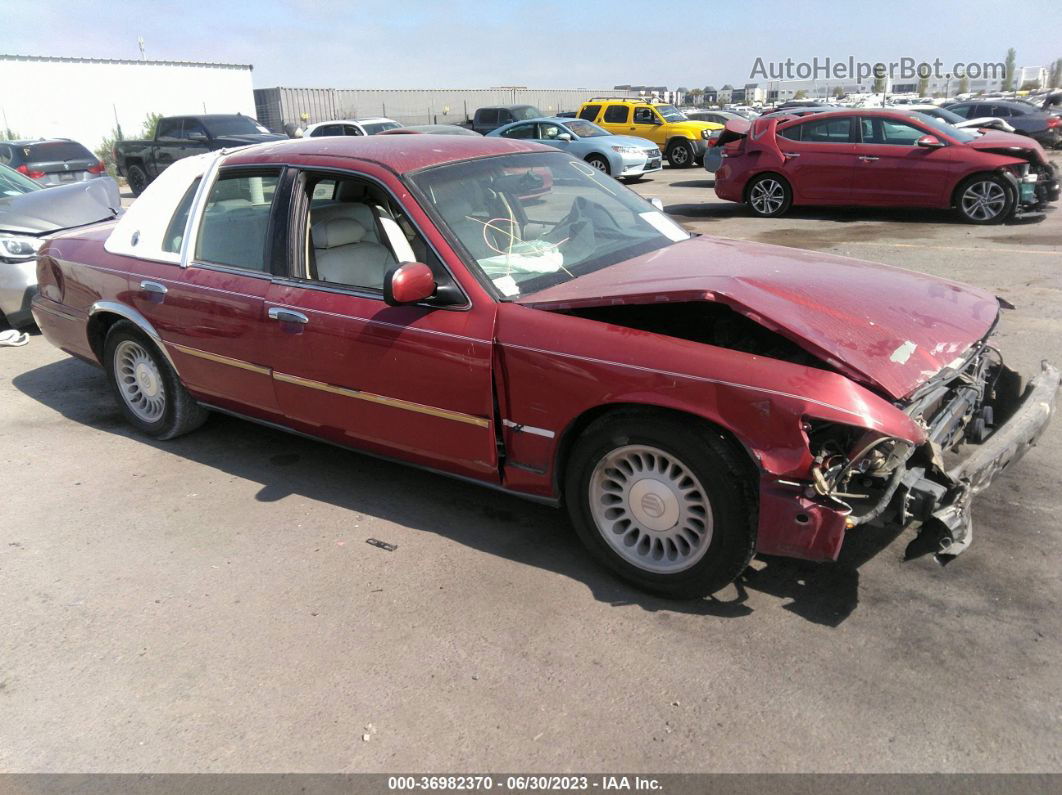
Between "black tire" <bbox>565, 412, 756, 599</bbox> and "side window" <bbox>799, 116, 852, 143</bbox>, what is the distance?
35.3ft

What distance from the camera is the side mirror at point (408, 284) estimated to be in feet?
11.2

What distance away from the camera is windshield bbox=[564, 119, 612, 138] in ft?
62.6

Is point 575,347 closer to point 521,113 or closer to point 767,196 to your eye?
point 767,196

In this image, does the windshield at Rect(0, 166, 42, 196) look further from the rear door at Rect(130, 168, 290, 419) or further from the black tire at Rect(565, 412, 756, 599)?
the black tire at Rect(565, 412, 756, 599)

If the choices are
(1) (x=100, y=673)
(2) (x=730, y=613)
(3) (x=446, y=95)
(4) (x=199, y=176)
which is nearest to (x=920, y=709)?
(2) (x=730, y=613)

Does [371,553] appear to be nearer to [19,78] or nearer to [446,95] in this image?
[19,78]

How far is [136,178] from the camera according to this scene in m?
20.3

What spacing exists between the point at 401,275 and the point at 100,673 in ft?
6.12

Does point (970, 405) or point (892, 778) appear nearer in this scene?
point (892, 778)

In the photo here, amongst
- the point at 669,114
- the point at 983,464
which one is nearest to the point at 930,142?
the point at 983,464

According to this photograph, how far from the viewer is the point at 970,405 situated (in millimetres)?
3572

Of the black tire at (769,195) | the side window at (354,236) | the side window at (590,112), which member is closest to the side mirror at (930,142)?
the black tire at (769,195)

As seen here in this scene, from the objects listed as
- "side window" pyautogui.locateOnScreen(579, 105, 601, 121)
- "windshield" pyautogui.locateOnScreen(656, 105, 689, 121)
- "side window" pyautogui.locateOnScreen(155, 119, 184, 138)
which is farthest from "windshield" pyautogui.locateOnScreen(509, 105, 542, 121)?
"side window" pyautogui.locateOnScreen(155, 119, 184, 138)

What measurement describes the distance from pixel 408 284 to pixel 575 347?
0.73 metres
